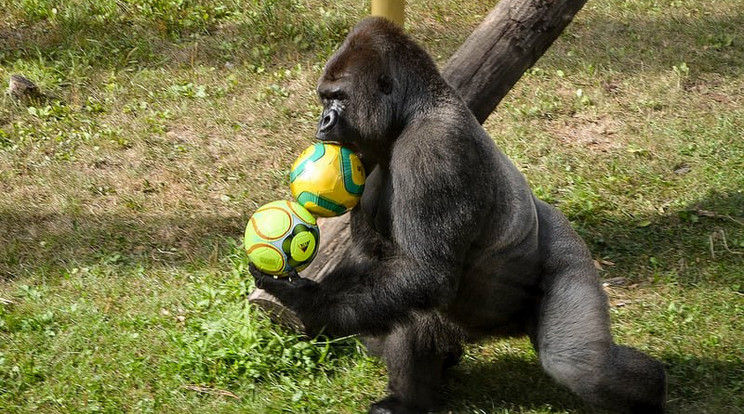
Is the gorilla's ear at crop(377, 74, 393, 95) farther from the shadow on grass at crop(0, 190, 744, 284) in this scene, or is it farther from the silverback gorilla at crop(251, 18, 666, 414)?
the shadow on grass at crop(0, 190, 744, 284)

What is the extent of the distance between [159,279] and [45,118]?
2.27 m

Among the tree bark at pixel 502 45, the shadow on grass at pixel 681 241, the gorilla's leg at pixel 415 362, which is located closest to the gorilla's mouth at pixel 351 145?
the gorilla's leg at pixel 415 362

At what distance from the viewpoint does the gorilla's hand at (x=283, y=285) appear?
380 cm

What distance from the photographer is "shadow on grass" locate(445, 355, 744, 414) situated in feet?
13.9

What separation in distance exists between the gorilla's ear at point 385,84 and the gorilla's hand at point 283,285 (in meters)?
0.85

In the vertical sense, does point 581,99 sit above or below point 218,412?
above

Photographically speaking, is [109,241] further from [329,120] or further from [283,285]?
[329,120]

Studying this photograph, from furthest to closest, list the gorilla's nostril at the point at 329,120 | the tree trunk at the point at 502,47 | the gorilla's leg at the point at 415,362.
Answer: the tree trunk at the point at 502,47, the gorilla's leg at the point at 415,362, the gorilla's nostril at the point at 329,120

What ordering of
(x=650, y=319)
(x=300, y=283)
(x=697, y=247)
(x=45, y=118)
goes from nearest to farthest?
(x=300, y=283) → (x=650, y=319) → (x=697, y=247) → (x=45, y=118)

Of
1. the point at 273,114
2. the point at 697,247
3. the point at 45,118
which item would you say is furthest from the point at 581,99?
the point at 45,118

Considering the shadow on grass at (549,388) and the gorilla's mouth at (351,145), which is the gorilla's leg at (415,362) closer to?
the shadow on grass at (549,388)

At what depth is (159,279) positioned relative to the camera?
202 inches

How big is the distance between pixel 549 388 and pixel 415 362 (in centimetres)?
Answer: 71

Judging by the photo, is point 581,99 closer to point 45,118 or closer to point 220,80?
point 220,80
